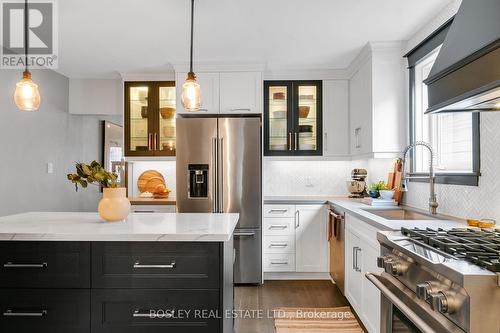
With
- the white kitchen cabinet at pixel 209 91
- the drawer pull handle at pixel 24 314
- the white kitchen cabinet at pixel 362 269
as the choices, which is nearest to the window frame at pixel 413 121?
the white kitchen cabinet at pixel 362 269

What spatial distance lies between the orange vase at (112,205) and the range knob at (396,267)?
151 cm

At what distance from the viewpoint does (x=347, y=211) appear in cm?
288

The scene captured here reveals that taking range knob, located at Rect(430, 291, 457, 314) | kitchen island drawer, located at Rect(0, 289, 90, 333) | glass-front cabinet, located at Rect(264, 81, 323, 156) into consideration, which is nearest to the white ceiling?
glass-front cabinet, located at Rect(264, 81, 323, 156)

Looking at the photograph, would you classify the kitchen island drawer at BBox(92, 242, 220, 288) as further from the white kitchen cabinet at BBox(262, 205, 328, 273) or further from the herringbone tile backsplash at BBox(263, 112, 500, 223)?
the white kitchen cabinet at BBox(262, 205, 328, 273)

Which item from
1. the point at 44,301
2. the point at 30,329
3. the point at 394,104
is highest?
the point at 394,104

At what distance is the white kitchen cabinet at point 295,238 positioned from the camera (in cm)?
371

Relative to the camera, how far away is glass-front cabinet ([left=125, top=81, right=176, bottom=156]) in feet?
13.2

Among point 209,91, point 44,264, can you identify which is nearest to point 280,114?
point 209,91

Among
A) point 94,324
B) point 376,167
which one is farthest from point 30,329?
point 376,167

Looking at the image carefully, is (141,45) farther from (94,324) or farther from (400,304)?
(400,304)

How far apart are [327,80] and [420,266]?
3.09 meters

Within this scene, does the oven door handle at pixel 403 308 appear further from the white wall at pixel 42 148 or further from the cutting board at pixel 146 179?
the white wall at pixel 42 148

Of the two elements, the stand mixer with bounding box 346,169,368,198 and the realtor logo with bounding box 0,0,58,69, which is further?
the stand mixer with bounding box 346,169,368,198

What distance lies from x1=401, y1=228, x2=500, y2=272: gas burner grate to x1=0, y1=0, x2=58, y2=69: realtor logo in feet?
9.56
